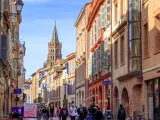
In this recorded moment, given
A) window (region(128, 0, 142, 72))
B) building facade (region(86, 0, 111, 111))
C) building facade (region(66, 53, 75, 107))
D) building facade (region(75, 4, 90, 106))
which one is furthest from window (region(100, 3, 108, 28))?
building facade (region(66, 53, 75, 107))

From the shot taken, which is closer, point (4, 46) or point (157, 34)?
point (157, 34)

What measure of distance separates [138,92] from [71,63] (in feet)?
175

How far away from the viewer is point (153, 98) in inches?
1025

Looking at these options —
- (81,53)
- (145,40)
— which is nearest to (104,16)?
(145,40)

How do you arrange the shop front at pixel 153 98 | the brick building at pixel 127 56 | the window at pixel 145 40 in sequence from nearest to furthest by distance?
the shop front at pixel 153 98
the window at pixel 145 40
the brick building at pixel 127 56

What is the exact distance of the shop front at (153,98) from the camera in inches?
994

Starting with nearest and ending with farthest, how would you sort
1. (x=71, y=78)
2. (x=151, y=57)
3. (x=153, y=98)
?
(x=151, y=57) < (x=153, y=98) < (x=71, y=78)

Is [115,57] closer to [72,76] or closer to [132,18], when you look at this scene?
[132,18]

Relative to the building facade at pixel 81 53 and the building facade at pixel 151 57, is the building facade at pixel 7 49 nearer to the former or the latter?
the building facade at pixel 151 57

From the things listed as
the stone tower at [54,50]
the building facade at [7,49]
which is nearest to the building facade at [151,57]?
the building facade at [7,49]

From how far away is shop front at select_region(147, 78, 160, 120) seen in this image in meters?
25.2

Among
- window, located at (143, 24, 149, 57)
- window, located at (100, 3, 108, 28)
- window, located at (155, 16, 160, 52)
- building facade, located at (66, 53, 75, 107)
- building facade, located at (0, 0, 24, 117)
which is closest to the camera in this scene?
window, located at (155, 16, 160, 52)

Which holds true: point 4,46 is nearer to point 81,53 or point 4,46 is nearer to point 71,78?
point 81,53

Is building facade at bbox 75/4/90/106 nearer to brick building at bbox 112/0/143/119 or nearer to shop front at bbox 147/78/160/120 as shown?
brick building at bbox 112/0/143/119
